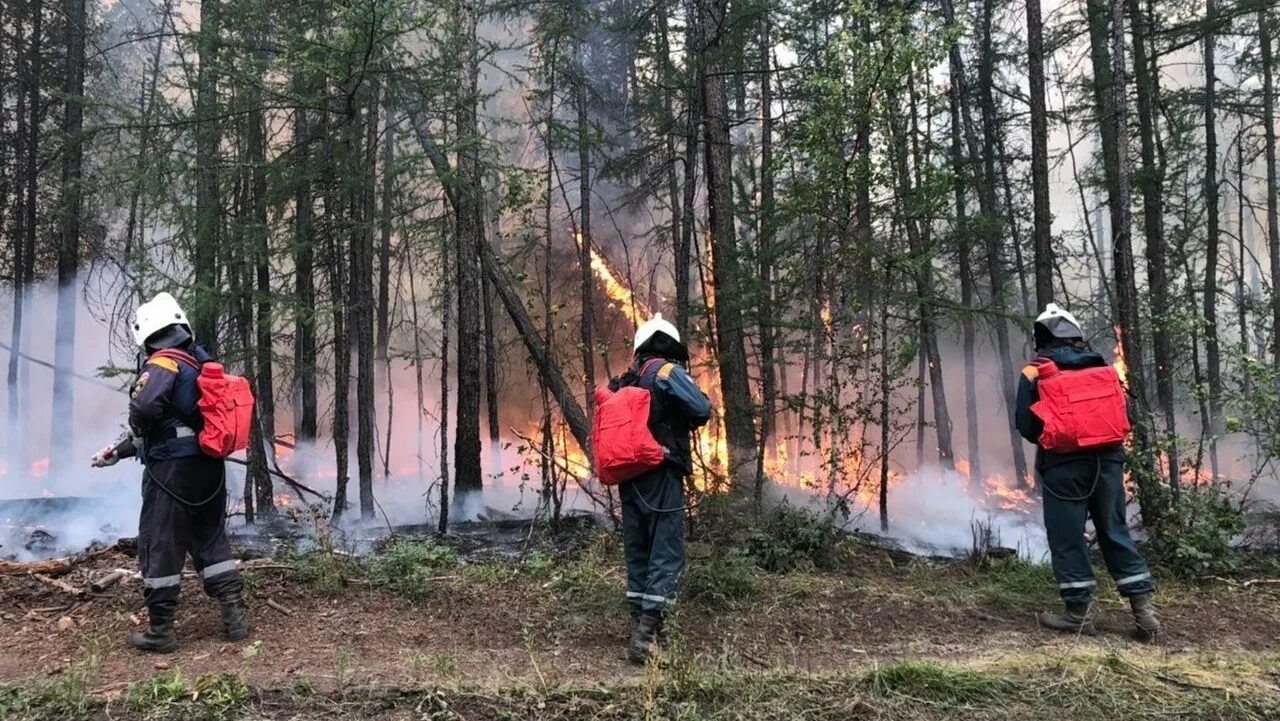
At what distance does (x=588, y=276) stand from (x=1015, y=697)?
10.2 meters

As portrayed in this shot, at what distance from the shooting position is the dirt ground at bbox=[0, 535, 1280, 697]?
12.7ft

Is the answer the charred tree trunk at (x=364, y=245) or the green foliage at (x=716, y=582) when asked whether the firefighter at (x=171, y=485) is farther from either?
the charred tree trunk at (x=364, y=245)

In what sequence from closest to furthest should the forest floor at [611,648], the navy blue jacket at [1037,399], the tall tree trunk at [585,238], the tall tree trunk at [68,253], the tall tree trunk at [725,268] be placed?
the forest floor at [611,648] → the navy blue jacket at [1037,399] → the tall tree trunk at [725,268] → the tall tree trunk at [585,238] → the tall tree trunk at [68,253]

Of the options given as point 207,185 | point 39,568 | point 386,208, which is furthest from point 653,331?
point 207,185

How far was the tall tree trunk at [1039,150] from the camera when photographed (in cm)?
1060

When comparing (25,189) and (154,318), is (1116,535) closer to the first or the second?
(154,318)

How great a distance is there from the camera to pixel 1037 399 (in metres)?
4.93

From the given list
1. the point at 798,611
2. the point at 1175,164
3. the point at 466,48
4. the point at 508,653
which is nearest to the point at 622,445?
the point at 508,653

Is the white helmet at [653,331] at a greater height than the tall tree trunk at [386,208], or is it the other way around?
the tall tree trunk at [386,208]

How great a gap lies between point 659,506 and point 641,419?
1.76 ft

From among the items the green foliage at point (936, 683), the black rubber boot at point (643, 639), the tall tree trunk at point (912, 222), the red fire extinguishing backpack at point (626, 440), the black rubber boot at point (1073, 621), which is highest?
the tall tree trunk at point (912, 222)

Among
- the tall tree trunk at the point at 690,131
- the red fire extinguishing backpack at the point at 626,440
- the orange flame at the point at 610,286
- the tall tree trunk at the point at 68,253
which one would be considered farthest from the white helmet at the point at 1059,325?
the tall tree trunk at the point at 68,253

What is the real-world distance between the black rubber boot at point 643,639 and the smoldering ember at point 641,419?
2 cm

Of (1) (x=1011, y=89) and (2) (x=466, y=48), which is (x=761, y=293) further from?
(1) (x=1011, y=89)
